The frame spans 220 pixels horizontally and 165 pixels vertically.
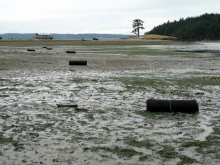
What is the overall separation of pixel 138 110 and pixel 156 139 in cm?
264

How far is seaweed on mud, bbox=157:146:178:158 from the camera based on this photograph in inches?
223

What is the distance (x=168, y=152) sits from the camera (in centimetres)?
582

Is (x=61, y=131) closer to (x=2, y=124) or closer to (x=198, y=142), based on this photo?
(x=2, y=124)

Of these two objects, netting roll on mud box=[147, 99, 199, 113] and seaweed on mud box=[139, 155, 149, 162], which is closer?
seaweed on mud box=[139, 155, 149, 162]

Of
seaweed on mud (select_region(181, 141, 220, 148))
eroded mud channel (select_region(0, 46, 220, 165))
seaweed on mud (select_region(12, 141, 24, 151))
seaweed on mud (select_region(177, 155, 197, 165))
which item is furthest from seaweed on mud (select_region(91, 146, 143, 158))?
seaweed on mud (select_region(12, 141, 24, 151))

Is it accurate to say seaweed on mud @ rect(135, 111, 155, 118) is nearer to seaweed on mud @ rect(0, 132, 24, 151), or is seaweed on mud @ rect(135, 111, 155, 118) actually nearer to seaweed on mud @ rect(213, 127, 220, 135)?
seaweed on mud @ rect(213, 127, 220, 135)

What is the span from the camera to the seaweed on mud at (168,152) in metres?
5.67

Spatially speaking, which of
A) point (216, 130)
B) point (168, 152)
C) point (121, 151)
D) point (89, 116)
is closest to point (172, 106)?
point (216, 130)

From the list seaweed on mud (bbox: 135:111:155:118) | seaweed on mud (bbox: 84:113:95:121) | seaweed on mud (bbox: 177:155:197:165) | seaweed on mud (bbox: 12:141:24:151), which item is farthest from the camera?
seaweed on mud (bbox: 135:111:155:118)

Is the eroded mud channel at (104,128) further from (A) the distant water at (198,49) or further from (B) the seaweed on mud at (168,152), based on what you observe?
(A) the distant water at (198,49)

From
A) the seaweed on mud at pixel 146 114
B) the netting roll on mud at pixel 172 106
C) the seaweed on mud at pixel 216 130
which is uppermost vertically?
the netting roll on mud at pixel 172 106

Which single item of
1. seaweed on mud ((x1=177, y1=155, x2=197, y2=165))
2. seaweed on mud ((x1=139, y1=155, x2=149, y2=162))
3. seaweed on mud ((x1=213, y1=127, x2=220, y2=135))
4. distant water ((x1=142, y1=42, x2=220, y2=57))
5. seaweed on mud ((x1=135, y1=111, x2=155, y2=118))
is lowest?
seaweed on mud ((x1=177, y1=155, x2=197, y2=165))

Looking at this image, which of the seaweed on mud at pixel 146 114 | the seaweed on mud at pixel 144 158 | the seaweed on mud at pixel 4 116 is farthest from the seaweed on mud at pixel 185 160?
the seaweed on mud at pixel 4 116

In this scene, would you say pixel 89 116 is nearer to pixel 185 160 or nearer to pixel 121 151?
pixel 121 151
